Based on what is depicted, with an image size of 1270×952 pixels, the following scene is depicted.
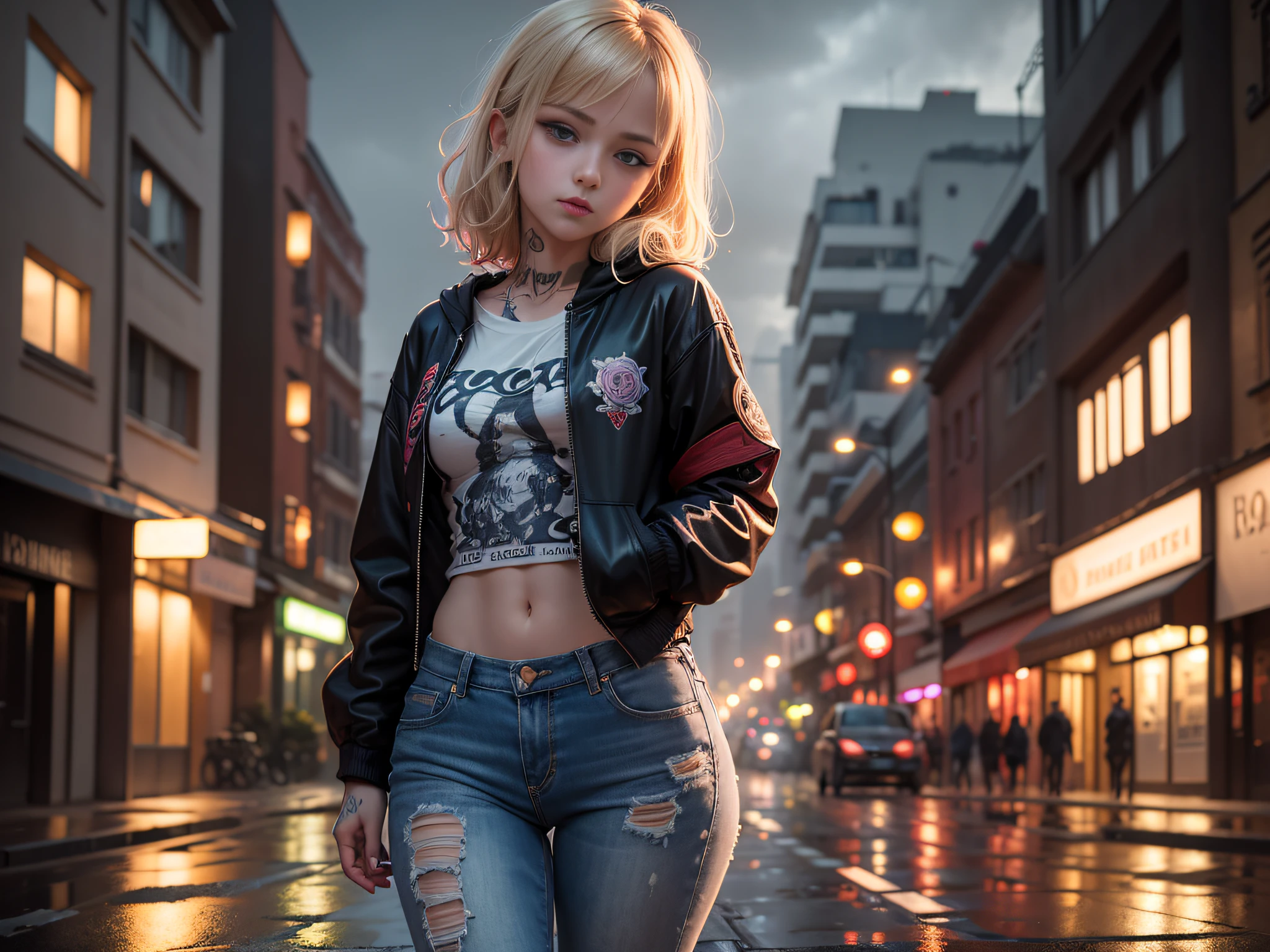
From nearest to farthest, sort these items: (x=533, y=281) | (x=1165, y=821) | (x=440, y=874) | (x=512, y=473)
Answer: (x=440, y=874) < (x=512, y=473) < (x=533, y=281) < (x=1165, y=821)

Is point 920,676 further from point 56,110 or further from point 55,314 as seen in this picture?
point 56,110

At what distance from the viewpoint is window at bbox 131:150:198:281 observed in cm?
2297

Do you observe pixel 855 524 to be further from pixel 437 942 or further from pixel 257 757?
pixel 437 942

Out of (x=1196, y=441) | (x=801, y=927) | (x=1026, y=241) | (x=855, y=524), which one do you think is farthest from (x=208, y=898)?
(x=855, y=524)

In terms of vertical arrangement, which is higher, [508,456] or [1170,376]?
[1170,376]

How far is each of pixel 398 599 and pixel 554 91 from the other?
2.79 feet

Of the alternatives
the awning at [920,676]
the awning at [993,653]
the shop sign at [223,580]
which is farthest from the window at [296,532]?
the awning at [920,676]

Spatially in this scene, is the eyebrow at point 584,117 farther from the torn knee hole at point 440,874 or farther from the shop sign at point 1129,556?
the shop sign at point 1129,556

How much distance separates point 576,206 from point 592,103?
17cm

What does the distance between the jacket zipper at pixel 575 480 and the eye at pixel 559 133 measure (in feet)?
1.00

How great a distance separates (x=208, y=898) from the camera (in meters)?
8.43

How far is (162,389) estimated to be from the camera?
2420 cm

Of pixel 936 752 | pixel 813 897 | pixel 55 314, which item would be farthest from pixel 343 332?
pixel 813 897

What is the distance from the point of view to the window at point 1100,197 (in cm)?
2800
